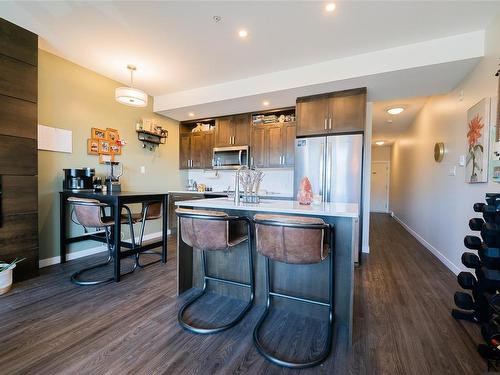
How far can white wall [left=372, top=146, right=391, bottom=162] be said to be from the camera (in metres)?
8.53

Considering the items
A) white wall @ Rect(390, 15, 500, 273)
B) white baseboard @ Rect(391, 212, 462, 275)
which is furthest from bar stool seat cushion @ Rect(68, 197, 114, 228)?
white baseboard @ Rect(391, 212, 462, 275)

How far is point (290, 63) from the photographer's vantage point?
297 cm

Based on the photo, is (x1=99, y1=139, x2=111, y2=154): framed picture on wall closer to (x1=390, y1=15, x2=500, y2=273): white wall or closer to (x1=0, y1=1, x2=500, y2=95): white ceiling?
(x1=0, y1=1, x2=500, y2=95): white ceiling

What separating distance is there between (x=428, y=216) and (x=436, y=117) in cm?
168

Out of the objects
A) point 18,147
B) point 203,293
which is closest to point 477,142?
point 203,293

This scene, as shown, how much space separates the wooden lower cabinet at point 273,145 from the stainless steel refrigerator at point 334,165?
1.62ft

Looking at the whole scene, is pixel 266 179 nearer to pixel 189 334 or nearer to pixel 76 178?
pixel 76 178

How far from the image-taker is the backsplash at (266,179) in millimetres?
4320

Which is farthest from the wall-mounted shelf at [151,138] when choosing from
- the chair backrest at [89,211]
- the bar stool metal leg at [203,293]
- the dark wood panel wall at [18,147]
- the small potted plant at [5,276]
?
the bar stool metal leg at [203,293]

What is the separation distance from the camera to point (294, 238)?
1.45m

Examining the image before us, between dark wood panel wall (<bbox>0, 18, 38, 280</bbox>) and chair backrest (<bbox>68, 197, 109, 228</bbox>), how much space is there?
526 mm

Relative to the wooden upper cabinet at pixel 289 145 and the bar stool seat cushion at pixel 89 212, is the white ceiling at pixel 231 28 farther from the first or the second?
the bar stool seat cushion at pixel 89 212

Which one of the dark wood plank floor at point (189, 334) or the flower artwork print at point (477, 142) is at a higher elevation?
the flower artwork print at point (477, 142)

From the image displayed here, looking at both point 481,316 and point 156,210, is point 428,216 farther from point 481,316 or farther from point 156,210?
point 156,210
